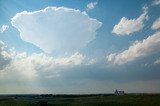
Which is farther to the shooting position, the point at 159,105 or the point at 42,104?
the point at 42,104

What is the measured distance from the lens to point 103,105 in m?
69.1

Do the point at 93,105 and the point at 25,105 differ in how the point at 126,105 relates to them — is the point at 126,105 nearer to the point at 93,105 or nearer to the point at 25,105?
the point at 93,105

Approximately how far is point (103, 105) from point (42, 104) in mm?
14323

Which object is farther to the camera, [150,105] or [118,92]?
[118,92]

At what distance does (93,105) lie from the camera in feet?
226

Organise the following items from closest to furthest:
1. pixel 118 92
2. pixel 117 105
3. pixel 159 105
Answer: pixel 159 105 → pixel 117 105 → pixel 118 92

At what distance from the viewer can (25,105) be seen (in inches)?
2781

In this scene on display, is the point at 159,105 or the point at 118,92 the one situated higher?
the point at 118,92

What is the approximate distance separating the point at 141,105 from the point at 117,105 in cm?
535

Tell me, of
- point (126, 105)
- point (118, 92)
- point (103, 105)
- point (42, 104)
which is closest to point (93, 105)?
point (103, 105)

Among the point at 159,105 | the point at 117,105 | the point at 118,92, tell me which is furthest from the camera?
the point at 118,92

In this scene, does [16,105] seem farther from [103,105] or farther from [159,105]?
[159,105]

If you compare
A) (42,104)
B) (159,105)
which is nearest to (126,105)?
(159,105)

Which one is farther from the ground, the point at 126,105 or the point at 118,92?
the point at 118,92
